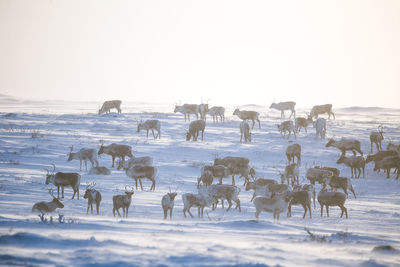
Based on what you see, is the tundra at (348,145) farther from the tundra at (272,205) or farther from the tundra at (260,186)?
the tundra at (272,205)

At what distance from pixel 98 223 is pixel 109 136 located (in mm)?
19553

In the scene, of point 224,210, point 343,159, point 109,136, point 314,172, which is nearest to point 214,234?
point 224,210

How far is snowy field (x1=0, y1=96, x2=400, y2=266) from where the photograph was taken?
7383mm

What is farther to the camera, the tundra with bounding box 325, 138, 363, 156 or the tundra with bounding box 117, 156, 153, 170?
the tundra with bounding box 325, 138, 363, 156

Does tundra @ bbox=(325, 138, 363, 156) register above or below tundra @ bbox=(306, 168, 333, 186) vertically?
above

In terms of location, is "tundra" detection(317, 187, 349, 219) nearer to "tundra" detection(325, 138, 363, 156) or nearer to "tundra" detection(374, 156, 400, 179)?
"tundra" detection(374, 156, 400, 179)

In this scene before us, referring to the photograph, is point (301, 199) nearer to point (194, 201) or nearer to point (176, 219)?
point (194, 201)

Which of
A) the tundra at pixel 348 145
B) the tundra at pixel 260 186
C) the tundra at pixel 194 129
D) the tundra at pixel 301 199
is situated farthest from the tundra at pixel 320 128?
the tundra at pixel 301 199

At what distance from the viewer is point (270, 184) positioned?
51.8 feet

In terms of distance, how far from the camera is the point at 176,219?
12.4 m

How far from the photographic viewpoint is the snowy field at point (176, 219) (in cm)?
738

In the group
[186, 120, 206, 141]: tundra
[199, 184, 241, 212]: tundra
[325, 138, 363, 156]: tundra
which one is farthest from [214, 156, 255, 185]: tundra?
[186, 120, 206, 141]: tundra

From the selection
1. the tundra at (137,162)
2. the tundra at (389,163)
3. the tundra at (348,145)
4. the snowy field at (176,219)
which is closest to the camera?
the snowy field at (176,219)

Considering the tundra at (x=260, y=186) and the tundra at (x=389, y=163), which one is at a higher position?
the tundra at (x=389, y=163)
